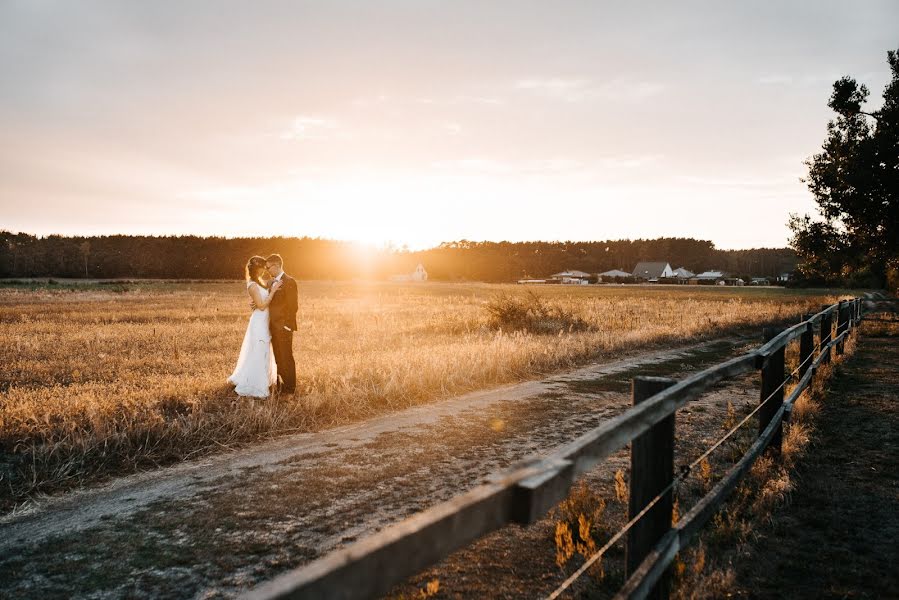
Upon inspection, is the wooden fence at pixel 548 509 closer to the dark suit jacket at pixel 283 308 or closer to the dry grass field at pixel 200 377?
the dry grass field at pixel 200 377

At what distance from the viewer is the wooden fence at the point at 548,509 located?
1.27m

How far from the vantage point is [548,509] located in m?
1.76

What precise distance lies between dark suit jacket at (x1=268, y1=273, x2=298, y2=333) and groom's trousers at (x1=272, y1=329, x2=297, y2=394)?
5.2 inches

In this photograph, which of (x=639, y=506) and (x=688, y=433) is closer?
(x=639, y=506)

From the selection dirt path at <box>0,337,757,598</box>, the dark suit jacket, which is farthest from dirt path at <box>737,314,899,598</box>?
the dark suit jacket

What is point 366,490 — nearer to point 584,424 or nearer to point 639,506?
point 639,506

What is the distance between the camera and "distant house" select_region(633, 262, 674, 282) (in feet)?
481

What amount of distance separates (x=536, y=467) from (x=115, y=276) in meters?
118

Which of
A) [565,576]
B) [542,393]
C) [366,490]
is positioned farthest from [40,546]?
[542,393]

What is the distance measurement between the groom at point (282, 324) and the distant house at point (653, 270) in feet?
479

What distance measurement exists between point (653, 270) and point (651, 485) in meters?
155

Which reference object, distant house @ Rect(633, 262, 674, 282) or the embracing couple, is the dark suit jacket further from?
distant house @ Rect(633, 262, 674, 282)

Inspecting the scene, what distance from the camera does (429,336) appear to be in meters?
18.3

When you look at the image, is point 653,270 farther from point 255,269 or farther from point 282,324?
point 255,269
